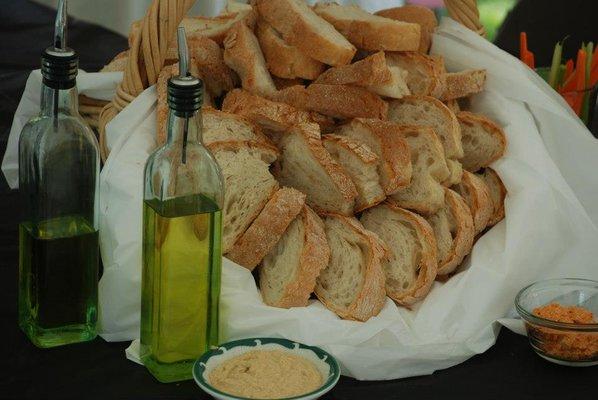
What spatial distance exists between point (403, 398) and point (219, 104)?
777mm

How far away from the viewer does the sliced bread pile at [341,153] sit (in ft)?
5.73

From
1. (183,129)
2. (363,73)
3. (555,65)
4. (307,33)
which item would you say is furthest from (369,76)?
(555,65)

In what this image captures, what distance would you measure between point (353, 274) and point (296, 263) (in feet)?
0.32

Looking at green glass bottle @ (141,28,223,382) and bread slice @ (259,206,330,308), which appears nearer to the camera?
green glass bottle @ (141,28,223,382)

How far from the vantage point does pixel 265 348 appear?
158cm

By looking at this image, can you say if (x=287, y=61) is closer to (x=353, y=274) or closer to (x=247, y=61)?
(x=247, y=61)

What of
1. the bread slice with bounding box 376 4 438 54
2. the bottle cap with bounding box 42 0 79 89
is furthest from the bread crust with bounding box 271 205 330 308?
the bread slice with bounding box 376 4 438 54

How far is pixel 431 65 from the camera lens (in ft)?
6.88

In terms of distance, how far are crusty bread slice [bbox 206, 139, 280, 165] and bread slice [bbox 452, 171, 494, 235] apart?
0.35m

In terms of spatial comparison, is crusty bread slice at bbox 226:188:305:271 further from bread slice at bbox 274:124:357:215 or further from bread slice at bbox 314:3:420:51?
bread slice at bbox 314:3:420:51

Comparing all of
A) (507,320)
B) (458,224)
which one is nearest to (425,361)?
(507,320)

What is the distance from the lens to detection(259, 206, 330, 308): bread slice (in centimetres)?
170

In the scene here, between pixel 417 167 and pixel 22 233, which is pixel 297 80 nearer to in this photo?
pixel 417 167

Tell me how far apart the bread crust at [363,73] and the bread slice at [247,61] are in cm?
12
